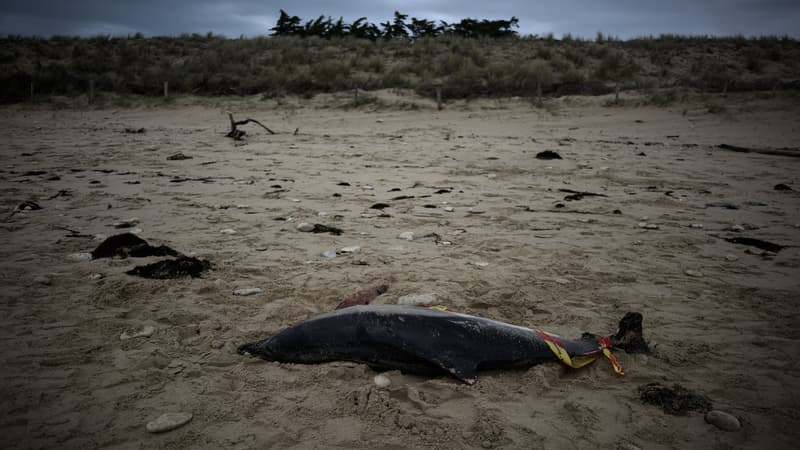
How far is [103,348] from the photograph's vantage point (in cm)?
246

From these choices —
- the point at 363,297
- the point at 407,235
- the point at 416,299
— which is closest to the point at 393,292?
the point at 416,299

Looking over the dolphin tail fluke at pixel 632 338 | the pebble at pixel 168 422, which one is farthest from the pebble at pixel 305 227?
the dolphin tail fluke at pixel 632 338

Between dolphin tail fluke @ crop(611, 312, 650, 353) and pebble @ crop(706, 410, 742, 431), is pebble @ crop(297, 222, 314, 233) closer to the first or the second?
dolphin tail fluke @ crop(611, 312, 650, 353)

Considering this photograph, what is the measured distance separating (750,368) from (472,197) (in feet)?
13.2

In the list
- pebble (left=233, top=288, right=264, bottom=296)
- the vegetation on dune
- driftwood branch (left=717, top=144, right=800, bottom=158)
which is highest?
the vegetation on dune

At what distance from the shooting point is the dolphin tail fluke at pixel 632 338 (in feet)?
8.18

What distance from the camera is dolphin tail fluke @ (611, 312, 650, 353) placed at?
249 cm

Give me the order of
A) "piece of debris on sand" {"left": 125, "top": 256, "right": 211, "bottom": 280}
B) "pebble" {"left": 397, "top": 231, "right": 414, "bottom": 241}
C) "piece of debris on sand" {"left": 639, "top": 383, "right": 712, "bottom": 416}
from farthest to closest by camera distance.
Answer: "pebble" {"left": 397, "top": 231, "right": 414, "bottom": 241}, "piece of debris on sand" {"left": 125, "top": 256, "right": 211, "bottom": 280}, "piece of debris on sand" {"left": 639, "top": 383, "right": 712, "bottom": 416}

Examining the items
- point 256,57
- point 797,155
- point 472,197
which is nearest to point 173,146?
point 472,197

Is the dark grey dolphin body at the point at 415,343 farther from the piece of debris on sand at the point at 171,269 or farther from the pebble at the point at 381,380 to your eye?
the piece of debris on sand at the point at 171,269

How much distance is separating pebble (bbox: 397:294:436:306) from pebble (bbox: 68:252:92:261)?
9.02 feet

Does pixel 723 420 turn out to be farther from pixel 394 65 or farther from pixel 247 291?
pixel 394 65

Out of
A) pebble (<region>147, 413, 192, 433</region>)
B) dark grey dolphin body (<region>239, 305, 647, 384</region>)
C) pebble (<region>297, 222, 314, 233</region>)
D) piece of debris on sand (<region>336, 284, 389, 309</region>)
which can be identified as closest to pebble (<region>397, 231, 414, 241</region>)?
pebble (<region>297, 222, 314, 233</region>)

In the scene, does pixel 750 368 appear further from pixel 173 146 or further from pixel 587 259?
pixel 173 146
